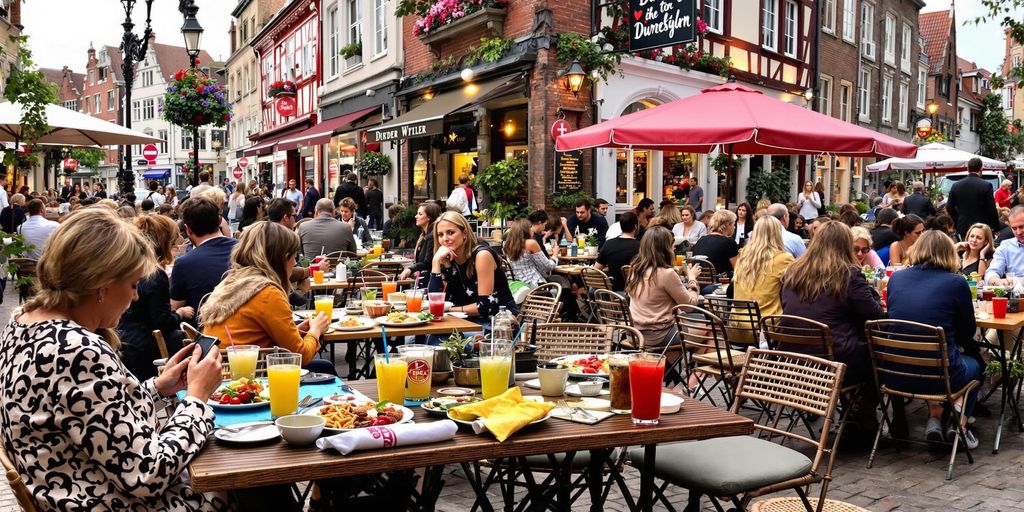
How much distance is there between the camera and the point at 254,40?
33.5m

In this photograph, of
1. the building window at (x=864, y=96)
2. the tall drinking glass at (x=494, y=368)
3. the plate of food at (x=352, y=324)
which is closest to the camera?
the tall drinking glass at (x=494, y=368)

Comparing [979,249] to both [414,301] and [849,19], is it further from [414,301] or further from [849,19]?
[849,19]

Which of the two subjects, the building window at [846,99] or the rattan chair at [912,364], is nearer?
the rattan chair at [912,364]

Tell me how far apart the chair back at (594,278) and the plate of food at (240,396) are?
5097 millimetres

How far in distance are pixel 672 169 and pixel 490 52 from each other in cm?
476

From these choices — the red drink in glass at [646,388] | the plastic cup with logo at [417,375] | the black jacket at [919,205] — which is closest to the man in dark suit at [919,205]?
the black jacket at [919,205]

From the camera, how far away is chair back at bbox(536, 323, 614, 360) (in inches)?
174

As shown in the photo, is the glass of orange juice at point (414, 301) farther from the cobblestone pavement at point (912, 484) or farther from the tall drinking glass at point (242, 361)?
the tall drinking glass at point (242, 361)

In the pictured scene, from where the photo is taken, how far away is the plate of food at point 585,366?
3359mm

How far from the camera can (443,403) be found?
9.32 feet

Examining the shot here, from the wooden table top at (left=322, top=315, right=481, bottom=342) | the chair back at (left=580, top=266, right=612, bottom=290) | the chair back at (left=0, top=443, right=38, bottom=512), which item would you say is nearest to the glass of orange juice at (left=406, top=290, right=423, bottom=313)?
the wooden table top at (left=322, top=315, right=481, bottom=342)

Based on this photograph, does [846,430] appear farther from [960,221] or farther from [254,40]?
[254,40]

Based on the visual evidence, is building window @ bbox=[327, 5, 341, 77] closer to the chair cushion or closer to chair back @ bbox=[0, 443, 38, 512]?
the chair cushion

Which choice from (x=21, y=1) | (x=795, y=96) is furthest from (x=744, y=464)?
(x=795, y=96)
